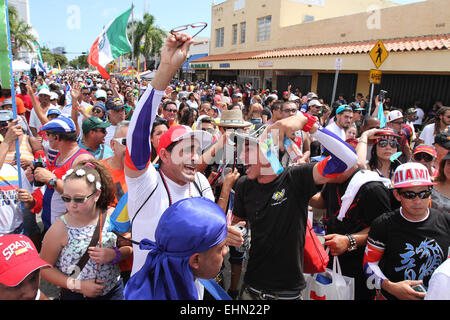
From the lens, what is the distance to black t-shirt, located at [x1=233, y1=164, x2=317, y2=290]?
2.22m

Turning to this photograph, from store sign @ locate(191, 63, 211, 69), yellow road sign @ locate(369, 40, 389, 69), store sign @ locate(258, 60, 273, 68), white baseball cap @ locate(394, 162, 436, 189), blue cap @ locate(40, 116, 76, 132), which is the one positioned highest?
store sign @ locate(191, 63, 211, 69)

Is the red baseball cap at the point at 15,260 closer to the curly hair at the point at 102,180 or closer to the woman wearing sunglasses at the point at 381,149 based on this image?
the curly hair at the point at 102,180

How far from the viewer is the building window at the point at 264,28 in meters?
22.8

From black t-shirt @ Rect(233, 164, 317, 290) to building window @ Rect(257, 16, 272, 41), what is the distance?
22.7 metres

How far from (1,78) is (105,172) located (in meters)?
1.50

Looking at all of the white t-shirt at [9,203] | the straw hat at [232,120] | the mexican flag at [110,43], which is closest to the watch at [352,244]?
the straw hat at [232,120]

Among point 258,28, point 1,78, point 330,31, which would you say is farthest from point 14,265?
point 258,28

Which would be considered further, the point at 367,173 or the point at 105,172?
the point at 367,173

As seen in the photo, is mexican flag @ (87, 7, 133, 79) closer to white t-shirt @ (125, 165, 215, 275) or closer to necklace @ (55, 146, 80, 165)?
necklace @ (55, 146, 80, 165)

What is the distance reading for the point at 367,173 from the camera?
8.82 feet

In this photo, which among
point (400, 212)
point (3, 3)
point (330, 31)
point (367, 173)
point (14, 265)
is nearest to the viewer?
point (14, 265)

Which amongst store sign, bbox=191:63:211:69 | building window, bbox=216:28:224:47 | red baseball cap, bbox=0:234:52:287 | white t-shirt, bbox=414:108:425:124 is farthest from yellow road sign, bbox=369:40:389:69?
building window, bbox=216:28:224:47

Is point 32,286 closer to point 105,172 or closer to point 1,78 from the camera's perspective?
point 105,172

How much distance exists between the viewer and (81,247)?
2.19 meters
